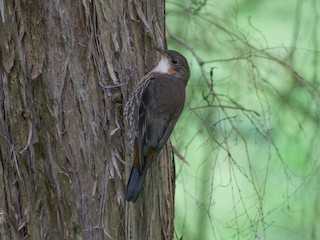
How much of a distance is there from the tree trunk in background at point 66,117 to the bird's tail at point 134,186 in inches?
3.5

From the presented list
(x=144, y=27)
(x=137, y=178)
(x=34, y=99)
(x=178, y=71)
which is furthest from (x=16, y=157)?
(x=178, y=71)

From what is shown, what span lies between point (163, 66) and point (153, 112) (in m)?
0.30

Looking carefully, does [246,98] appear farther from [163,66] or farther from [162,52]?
[162,52]

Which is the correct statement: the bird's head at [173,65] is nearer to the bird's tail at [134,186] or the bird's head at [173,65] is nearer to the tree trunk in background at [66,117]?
the tree trunk in background at [66,117]

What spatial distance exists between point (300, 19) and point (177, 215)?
5.67 feet

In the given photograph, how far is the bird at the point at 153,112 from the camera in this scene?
12.8 feet

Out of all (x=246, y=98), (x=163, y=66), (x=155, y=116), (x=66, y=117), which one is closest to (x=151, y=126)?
(x=155, y=116)

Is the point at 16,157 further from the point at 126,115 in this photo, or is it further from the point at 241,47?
the point at 241,47

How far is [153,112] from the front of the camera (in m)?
4.20

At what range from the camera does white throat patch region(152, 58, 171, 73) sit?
4.26 meters

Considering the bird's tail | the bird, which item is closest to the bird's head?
the bird

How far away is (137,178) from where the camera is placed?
383 centimetres

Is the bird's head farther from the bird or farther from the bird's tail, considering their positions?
the bird's tail

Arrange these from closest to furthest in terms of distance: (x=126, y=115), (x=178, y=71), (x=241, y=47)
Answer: (x=126, y=115)
(x=178, y=71)
(x=241, y=47)
